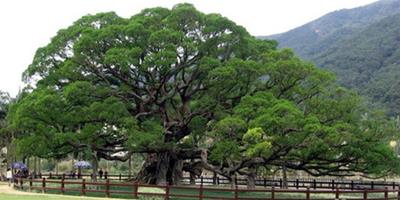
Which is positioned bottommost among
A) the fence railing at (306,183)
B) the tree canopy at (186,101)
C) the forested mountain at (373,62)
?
the fence railing at (306,183)

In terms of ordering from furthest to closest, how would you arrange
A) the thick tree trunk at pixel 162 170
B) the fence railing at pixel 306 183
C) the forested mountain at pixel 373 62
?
the forested mountain at pixel 373 62
the thick tree trunk at pixel 162 170
the fence railing at pixel 306 183

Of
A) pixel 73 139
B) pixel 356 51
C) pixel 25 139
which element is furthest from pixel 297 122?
pixel 356 51

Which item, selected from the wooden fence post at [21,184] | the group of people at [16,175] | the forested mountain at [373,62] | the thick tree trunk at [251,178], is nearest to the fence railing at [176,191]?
the wooden fence post at [21,184]

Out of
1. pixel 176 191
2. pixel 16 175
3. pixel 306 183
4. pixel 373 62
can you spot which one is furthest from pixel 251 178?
pixel 373 62

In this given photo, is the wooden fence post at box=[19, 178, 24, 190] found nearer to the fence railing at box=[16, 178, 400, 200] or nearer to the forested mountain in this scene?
the fence railing at box=[16, 178, 400, 200]

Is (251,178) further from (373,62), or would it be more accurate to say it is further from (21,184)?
(373,62)

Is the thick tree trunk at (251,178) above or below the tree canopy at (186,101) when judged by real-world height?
below

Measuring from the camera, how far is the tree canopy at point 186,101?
2916 cm

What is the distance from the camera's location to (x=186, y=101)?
3506 cm

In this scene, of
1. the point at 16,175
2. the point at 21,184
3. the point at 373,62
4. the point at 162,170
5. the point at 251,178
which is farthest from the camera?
the point at 373,62

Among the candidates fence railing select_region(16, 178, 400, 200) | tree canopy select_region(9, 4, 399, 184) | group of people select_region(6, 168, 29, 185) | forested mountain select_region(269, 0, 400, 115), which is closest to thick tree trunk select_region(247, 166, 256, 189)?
Answer: tree canopy select_region(9, 4, 399, 184)

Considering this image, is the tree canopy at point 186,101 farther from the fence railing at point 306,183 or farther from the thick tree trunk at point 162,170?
the fence railing at point 306,183

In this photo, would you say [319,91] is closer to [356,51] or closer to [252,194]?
[252,194]

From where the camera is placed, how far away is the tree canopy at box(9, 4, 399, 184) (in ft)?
95.7
